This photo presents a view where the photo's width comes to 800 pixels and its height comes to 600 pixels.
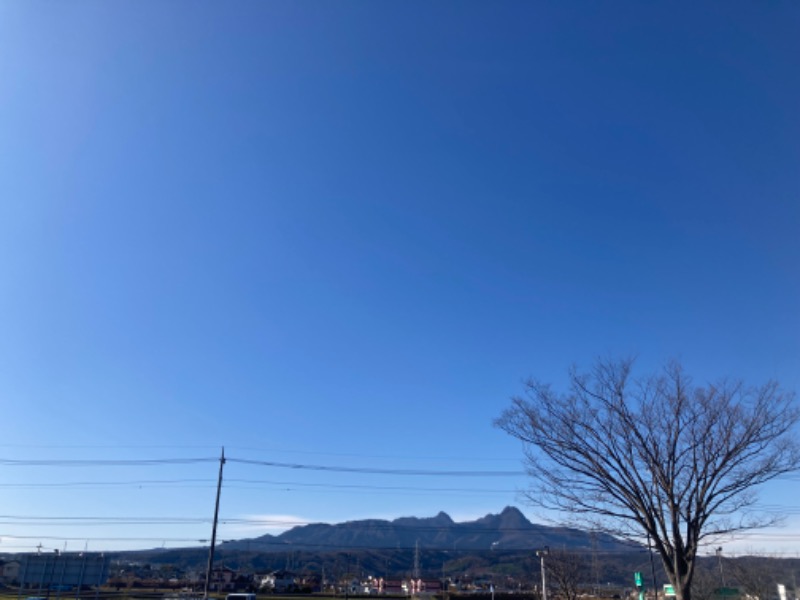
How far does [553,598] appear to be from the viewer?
47.6 metres

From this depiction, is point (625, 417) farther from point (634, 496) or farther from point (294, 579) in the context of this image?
point (294, 579)

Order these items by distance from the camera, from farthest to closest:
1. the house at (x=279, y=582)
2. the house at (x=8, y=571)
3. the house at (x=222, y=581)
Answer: the house at (x=279, y=582), the house at (x=222, y=581), the house at (x=8, y=571)

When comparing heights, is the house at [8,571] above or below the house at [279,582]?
above

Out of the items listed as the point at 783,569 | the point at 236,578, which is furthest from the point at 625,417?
the point at 236,578

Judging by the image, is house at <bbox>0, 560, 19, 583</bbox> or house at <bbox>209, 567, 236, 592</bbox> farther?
→ house at <bbox>209, 567, 236, 592</bbox>

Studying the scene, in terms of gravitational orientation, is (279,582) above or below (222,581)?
below

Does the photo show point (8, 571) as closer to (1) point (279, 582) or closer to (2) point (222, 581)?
(2) point (222, 581)

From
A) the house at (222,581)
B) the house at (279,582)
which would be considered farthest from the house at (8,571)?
the house at (279,582)

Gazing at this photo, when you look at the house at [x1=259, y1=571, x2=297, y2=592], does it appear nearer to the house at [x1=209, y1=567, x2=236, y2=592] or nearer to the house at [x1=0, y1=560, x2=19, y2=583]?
the house at [x1=209, y1=567, x2=236, y2=592]

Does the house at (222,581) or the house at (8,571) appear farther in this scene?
the house at (222,581)

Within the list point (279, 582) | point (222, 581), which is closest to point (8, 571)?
point (222, 581)

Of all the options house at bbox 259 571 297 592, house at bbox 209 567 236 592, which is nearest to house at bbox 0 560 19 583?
house at bbox 209 567 236 592

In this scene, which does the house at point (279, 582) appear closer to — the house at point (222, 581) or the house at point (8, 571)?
the house at point (222, 581)

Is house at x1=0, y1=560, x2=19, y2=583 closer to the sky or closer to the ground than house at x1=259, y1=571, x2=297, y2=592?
closer to the sky
